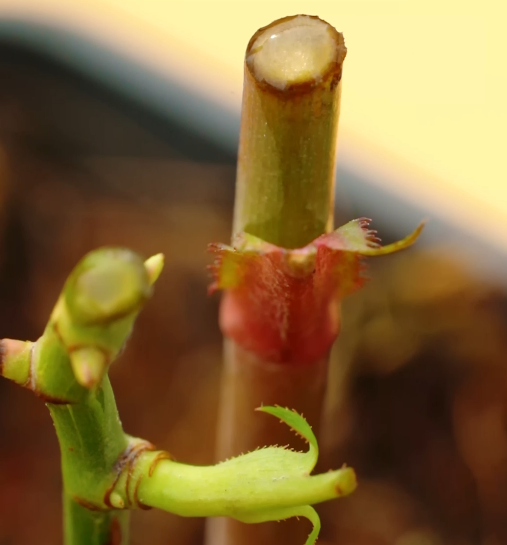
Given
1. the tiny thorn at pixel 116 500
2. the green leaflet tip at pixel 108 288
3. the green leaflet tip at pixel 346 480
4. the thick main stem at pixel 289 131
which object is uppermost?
the thick main stem at pixel 289 131

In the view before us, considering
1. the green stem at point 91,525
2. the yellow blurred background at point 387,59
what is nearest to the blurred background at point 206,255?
the yellow blurred background at point 387,59

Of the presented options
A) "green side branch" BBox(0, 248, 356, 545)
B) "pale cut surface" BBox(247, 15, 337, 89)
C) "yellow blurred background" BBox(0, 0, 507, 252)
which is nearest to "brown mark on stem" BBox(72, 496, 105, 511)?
"green side branch" BBox(0, 248, 356, 545)

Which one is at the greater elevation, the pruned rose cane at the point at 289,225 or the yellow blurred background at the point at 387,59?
the yellow blurred background at the point at 387,59

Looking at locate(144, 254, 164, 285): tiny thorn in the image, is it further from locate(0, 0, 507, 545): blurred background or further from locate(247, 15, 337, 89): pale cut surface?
locate(0, 0, 507, 545): blurred background

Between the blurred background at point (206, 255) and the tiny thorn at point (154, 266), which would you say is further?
the blurred background at point (206, 255)

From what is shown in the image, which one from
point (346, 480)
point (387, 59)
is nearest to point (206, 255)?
point (387, 59)

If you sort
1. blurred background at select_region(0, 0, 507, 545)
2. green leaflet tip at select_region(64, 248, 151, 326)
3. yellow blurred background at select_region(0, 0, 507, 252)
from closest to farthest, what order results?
green leaflet tip at select_region(64, 248, 151, 326) → blurred background at select_region(0, 0, 507, 545) → yellow blurred background at select_region(0, 0, 507, 252)

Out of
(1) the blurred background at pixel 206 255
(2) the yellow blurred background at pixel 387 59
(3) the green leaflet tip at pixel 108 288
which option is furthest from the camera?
(2) the yellow blurred background at pixel 387 59

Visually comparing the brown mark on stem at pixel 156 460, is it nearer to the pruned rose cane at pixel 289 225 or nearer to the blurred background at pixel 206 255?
the pruned rose cane at pixel 289 225
